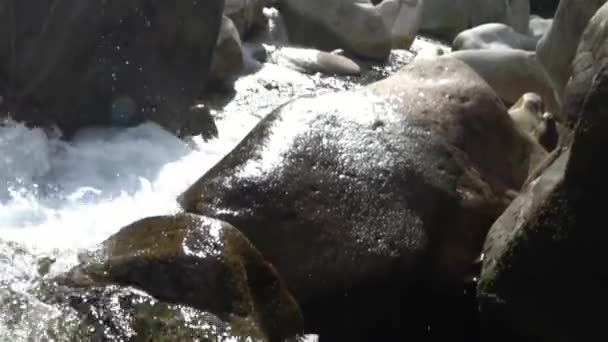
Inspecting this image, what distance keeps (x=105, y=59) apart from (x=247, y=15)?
13.6 ft

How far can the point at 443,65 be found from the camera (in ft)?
22.3

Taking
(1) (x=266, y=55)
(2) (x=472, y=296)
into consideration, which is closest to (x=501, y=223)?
(2) (x=472, y=296)

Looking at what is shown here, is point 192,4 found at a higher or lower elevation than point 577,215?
lower

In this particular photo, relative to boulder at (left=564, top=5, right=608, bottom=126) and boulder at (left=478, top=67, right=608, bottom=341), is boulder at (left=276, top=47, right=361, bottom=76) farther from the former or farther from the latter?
boulder at (left=478, top=67, right=608, bottom=341)

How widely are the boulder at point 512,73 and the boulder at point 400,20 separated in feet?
12.3

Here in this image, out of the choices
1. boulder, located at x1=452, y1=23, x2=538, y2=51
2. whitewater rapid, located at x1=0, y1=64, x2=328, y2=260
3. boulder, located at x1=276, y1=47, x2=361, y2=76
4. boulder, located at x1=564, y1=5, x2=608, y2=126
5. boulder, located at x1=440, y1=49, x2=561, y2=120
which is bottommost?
boulder, located at x1=452, y1=23, x2=538, y2=51

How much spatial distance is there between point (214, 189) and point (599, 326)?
2.06 m

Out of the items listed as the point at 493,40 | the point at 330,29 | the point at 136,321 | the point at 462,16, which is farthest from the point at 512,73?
the point at 462,16

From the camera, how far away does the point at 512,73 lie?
9.85 meters

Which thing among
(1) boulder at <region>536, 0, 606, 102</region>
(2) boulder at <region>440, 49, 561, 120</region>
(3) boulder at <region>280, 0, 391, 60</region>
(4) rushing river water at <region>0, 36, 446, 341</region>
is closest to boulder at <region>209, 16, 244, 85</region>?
(4) rushing river water at <region>0, 36, 446, 341</region>

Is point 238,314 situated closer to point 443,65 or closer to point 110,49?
point 443,65

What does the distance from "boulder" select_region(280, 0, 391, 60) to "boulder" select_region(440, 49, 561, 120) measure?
254cm

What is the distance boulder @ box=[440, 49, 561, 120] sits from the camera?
31.5 ft

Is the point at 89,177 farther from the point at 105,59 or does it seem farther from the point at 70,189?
the point at 105,59
